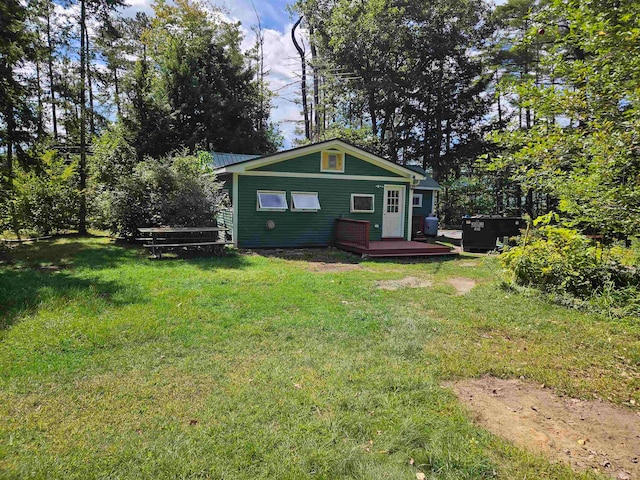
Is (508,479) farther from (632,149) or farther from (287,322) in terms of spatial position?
(632,149)

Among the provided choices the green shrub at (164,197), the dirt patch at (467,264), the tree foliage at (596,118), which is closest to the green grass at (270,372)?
the tree foliage at (596,118)

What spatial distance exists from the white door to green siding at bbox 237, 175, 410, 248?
0.22m

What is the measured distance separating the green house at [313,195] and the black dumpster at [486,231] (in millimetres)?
2109

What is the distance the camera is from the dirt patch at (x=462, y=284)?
22.4 ft

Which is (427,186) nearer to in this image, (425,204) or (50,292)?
(425,204)

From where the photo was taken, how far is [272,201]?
38.6 ft

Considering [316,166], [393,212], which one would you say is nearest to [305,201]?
[316,166]

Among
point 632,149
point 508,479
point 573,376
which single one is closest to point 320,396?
point 508,479

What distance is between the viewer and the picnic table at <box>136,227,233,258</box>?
934cm

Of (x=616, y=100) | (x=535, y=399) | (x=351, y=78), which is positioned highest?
(x=351, y=78)

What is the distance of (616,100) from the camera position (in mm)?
4223

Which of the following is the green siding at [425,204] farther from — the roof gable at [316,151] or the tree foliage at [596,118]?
the tree foliage at [596,118]

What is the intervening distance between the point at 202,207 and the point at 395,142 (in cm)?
1861

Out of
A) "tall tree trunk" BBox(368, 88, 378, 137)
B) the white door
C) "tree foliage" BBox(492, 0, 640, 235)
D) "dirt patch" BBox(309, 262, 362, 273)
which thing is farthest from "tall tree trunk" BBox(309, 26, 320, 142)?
"tree foliage" BBox(492, 0, 640, 235)
